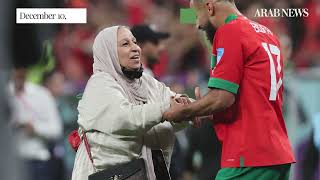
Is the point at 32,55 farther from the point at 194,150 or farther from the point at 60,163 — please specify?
the point at 194,150

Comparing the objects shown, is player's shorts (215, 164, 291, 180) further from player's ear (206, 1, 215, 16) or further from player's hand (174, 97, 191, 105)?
player's ear (206, 1, 215, 16)

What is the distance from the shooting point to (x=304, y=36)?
4.15 metres

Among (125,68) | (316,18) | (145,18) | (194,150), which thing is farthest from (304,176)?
(125,68)

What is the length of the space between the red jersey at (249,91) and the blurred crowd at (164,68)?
1.47m

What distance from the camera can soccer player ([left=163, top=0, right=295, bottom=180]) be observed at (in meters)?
2.56

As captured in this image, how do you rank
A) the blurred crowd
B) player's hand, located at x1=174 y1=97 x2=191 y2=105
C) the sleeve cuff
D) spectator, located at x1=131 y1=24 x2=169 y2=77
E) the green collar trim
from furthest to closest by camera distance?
the blurred crowd
spectator, located at x1=131 y1=24 x2=169 y2=77
player's hand, located at x1=174 y1=97 x2=191 y2=105
the green collar trim
the sleeve cuff

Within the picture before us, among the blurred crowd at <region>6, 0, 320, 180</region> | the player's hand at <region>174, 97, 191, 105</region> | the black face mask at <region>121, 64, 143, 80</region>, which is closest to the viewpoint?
the player's hand at <region>174, 97, 191, 105</region>

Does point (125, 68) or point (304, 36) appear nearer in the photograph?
point (125, 68)

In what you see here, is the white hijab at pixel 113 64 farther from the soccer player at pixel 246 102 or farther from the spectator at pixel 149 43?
the spectator at pixel 149 43

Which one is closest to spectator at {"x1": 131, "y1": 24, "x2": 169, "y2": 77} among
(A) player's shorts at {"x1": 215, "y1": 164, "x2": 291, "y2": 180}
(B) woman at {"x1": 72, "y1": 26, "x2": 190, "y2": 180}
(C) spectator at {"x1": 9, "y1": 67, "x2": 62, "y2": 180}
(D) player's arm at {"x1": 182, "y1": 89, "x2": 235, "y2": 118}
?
(C) spectator at {"x1": 9, "y1": 67, "x2": 62, "y2": 180}

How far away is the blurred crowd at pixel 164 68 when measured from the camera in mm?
4113

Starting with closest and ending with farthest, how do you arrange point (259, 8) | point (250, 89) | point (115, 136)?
point (250, 89)
point (115, 136)
point (259, 8)

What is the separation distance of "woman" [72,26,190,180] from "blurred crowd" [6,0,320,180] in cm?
108

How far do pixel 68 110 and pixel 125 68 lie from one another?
1.32 metres
